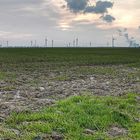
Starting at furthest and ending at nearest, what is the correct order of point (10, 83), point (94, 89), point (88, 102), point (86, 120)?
point (10, 83) → point (94, 89) → point (88, 102) → point (86, 120)

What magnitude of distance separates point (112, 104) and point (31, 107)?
137 inches

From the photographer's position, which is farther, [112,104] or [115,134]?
[112,104]

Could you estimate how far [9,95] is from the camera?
60.8 ft

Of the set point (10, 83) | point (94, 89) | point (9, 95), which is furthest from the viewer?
point (10, 83)

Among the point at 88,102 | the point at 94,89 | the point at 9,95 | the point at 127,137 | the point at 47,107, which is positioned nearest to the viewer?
the point at 127,137

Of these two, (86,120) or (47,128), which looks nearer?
(47,128)

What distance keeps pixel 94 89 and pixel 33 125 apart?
9658mm

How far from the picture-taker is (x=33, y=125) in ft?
40.4

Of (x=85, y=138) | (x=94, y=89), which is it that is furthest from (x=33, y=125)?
(x=94, y=89)

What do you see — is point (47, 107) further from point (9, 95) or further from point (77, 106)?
point (9, 95)

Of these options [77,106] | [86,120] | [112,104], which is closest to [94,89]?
[112,104]

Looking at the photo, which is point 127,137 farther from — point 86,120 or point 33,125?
point 33,125

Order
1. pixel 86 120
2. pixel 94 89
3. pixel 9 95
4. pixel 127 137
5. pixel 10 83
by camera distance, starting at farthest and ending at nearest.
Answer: pixel 10 83 < pixel 94 89 < pixel 9 95 < pixel 86 120 < pixel 127 137

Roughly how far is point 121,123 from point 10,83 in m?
11.5
